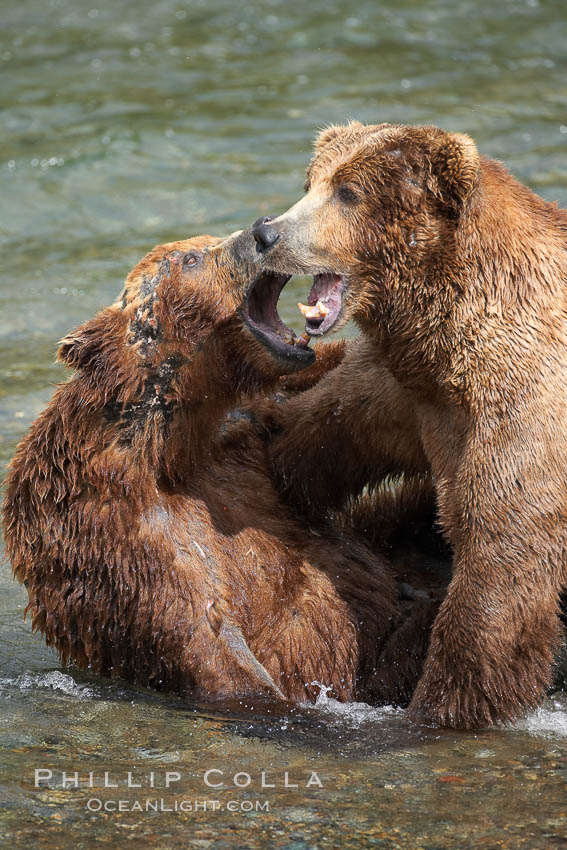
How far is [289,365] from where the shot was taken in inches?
233

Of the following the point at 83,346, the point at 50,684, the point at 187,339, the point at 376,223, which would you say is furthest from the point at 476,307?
the point at 50,684

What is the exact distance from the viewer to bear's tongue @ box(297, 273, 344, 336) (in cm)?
566

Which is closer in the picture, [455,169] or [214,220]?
[455,169]

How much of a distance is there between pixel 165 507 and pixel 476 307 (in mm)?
1649

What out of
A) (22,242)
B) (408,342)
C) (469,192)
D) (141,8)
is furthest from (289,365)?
(141,8)

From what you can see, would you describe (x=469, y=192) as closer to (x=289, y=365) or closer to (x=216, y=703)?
(x=289, y=365)

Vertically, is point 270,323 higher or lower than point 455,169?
lower

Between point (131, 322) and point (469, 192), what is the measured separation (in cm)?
160

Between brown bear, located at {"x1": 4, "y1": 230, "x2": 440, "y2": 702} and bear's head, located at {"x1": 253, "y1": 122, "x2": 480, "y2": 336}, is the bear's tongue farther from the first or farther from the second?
brown bear, located at {"x1": 4, "y1": 230, "x2": 440, "y2": 702}

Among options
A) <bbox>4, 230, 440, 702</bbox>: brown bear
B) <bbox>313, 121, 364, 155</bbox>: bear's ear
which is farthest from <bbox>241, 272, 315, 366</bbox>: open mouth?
<bbox>313, 121, 364, 155</bbox>: bear's ear

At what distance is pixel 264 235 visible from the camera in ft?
18.9

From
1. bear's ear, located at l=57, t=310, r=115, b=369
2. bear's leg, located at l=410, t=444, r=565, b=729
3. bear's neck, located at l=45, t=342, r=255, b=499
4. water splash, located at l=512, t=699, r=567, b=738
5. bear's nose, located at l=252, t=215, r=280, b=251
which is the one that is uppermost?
bear's nose, located at l=252, t=215, r=280, b=251

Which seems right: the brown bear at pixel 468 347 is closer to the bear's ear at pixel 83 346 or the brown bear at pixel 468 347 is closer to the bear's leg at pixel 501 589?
the bear's leg at pixel 501 589

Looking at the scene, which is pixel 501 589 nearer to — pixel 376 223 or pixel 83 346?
pixel 376 223
